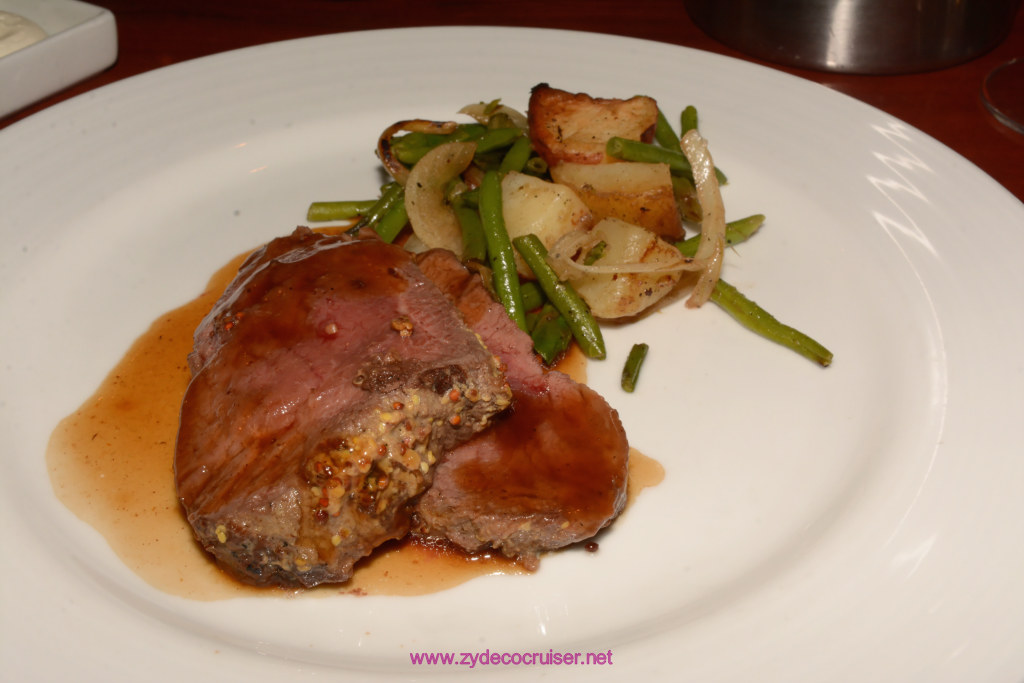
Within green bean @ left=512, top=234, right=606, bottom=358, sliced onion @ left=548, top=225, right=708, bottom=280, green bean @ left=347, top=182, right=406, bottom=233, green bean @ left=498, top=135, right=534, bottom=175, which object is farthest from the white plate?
green bean @ left=498, top=135, right=534, bottom=175

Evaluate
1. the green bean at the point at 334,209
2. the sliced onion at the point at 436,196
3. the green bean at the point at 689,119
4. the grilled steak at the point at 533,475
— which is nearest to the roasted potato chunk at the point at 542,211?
the sliced onion at the point at 436,196

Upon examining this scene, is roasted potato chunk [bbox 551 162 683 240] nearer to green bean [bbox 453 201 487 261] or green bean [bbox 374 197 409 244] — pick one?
green bean [bbox 453 201 487 261]

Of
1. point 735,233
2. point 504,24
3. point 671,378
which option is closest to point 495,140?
point 735,233

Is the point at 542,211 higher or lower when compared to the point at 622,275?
higher

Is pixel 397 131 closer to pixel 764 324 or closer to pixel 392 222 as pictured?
pixel 392 222

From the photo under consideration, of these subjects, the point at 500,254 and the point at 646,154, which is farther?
the point at 646,154
